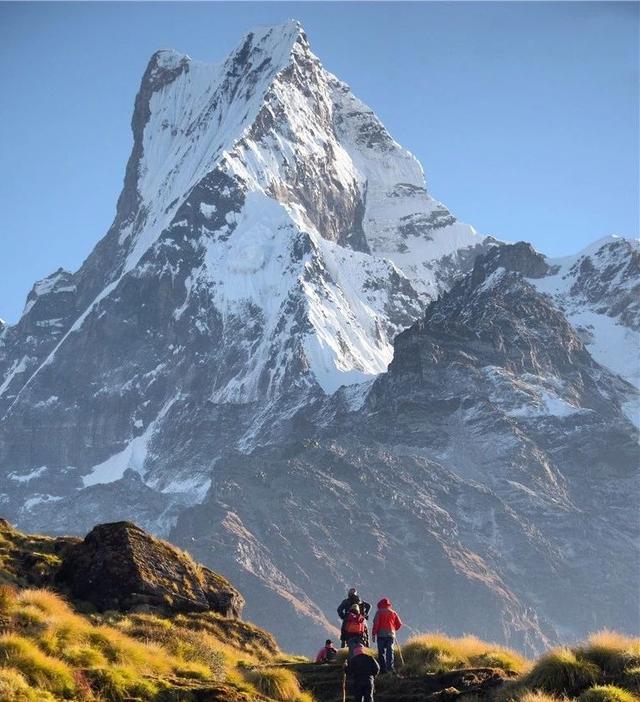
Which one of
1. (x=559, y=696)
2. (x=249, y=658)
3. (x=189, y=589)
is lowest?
(x=559, y=696)

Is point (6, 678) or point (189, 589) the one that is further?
point (189, 589)

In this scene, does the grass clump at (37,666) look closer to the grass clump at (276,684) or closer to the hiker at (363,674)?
the grass clump at (276,684)

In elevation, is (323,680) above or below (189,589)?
below

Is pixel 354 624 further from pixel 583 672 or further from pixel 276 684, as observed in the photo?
pixel 583 672

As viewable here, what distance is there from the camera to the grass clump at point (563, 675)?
26594 mm

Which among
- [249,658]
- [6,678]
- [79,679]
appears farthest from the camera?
[249,658]

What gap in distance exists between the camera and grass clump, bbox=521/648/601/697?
26594mm

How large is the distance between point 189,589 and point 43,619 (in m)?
8.53

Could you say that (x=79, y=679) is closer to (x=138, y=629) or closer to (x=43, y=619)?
(x=43, y=619)

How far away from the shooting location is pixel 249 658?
34.4m

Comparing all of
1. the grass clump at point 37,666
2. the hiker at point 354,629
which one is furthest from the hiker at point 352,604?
the grass clump at point 37,666

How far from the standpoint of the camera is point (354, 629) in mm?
32656

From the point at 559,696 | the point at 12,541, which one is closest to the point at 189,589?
the point at 12,541

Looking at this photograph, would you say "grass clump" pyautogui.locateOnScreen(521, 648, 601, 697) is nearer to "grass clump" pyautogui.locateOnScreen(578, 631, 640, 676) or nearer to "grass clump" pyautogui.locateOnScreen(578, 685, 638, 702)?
"grass clump" pyautogui.locateOnScreen(578, 631, 640, 676)
